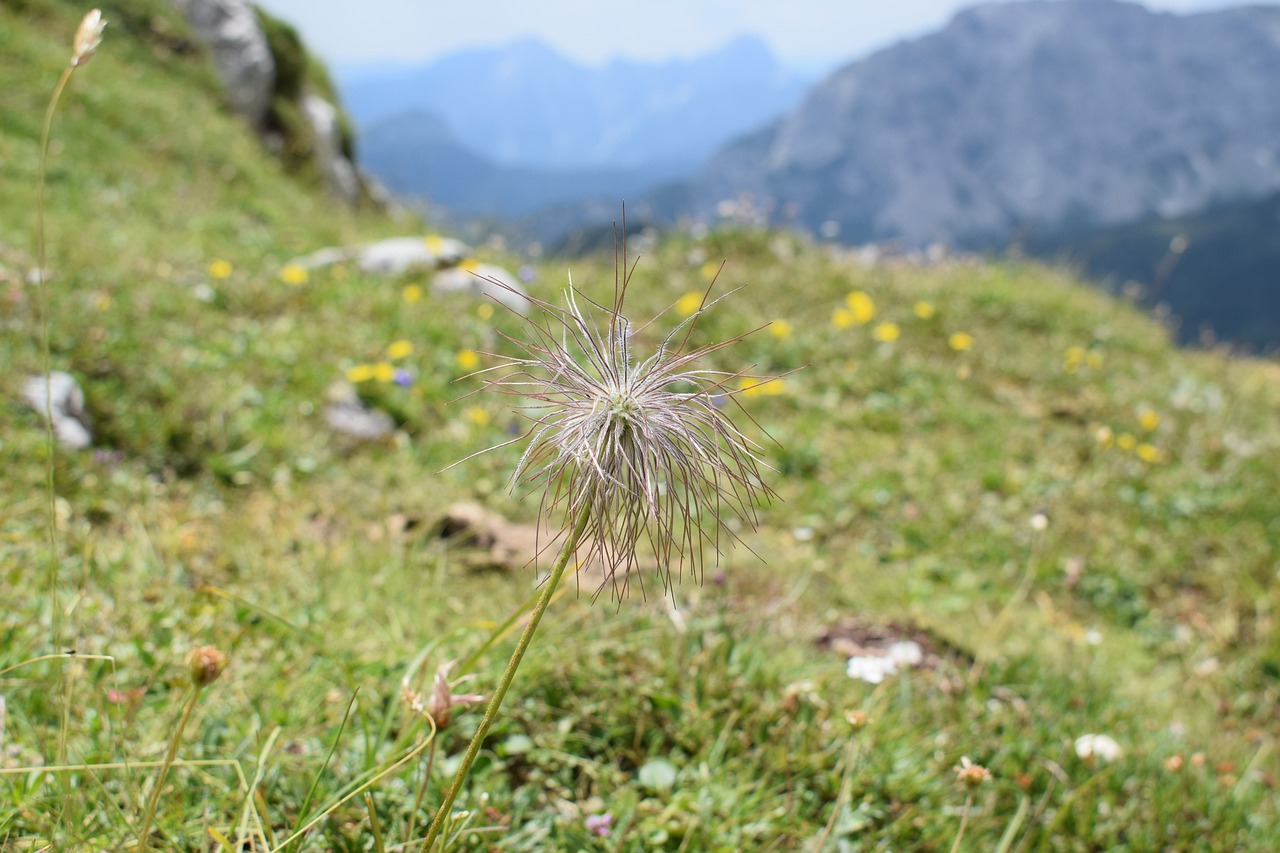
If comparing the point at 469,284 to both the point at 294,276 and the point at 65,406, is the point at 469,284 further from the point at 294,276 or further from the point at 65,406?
the point at 65,406

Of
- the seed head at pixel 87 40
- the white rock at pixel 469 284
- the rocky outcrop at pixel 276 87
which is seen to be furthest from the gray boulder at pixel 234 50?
the seed head at pixel 87 40

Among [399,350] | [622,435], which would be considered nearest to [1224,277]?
[399,350]

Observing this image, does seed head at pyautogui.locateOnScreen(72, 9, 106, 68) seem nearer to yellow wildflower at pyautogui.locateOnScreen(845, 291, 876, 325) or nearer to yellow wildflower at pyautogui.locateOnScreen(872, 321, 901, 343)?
yellow wildflower at pyautogui.locateOnScreen(872, 321, 901, 343)

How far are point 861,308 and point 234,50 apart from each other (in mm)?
11126

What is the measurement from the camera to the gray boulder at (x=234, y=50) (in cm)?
1351

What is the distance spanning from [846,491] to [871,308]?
129 inches

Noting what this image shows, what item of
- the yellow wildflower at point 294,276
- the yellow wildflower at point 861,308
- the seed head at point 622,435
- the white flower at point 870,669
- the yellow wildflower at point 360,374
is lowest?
the yellow wildflower at point 861,308

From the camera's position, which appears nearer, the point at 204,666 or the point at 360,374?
the point at 204,666

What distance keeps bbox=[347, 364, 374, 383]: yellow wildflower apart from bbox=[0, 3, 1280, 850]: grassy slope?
17 cm

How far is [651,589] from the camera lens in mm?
3330

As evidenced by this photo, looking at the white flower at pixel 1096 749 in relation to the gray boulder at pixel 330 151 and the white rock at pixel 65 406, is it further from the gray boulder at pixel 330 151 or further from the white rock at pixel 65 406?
the gray boulder at pixel 330 151

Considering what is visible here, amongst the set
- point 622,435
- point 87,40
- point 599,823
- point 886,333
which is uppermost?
point 87,40

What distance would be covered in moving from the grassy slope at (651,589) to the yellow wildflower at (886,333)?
14cm

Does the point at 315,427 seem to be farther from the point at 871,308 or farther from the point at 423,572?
the point at 871,308
